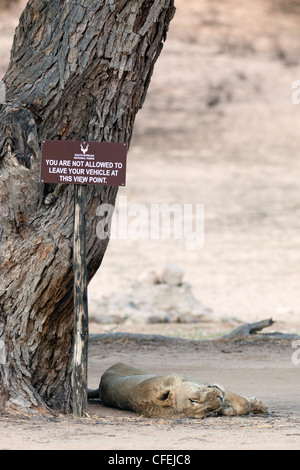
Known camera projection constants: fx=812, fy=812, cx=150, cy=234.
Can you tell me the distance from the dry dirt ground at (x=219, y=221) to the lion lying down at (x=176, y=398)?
0.17 m

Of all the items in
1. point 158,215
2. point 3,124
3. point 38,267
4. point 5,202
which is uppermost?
point 158,215

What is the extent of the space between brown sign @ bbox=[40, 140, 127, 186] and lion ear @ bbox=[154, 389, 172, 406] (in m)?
1.62

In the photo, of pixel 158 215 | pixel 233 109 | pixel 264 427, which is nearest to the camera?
pixel 264 427

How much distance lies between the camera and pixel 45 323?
20.8 ft

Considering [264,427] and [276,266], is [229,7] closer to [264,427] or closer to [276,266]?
[276,266]

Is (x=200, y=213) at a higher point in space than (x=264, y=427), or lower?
higher

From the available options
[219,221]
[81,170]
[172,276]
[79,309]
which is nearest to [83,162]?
[81,170]

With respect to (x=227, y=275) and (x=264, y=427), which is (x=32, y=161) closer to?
(x=264, y=427)

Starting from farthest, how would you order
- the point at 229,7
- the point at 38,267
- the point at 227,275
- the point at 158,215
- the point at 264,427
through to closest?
the point at 229,7 → the point at 158,215 → the point at 227,275 → the point at 38,267 → the point at 264,427

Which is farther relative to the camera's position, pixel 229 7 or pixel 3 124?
pixel 229 7

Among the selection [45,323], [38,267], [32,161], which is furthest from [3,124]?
[45,323]

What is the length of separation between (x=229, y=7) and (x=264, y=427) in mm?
33352

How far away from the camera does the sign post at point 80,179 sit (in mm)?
6016

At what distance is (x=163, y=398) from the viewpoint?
20.3 ft
